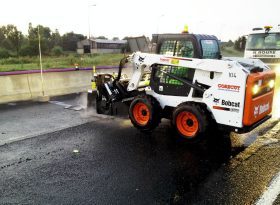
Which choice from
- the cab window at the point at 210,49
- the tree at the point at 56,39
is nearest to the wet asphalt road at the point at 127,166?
the cab window at the point at 210,49

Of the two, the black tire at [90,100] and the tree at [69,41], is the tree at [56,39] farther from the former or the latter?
the black tire at [90,100]

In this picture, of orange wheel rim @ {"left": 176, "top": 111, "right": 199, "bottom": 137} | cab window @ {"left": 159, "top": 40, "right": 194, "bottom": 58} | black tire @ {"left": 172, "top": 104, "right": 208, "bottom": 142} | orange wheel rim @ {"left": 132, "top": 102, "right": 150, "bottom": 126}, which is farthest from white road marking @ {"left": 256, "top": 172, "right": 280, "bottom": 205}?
orange wheel rim @ {"left": 132, "top": 102, "right": 150, "bottom": 126}

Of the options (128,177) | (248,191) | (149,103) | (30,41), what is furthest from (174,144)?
(30,41)

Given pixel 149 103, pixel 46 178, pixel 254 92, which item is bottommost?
pixel 46 178

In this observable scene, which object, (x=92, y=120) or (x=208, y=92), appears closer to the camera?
(x=208, y=92)

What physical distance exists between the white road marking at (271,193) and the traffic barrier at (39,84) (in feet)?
30.4

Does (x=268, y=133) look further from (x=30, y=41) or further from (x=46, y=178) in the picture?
(x=30, y=41)

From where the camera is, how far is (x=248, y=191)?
163 inches

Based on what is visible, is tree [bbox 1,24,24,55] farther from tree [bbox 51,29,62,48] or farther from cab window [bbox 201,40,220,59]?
cab window [bbox 201,40,220,59]

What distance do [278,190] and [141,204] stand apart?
207 cm

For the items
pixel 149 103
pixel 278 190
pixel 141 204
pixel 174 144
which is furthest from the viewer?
pixel 149 103

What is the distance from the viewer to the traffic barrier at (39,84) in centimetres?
1054

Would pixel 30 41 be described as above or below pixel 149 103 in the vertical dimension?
above

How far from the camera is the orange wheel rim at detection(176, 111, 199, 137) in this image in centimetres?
612
